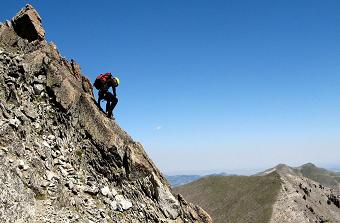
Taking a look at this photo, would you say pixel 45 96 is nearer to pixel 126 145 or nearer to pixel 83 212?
pixel 126 145

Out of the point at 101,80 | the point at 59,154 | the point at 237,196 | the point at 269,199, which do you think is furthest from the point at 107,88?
the point at 237,196

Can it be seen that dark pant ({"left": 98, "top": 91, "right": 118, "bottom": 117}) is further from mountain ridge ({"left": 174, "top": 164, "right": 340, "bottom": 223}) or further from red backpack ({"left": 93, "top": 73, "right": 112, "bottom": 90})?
mountain ridge ({"left": 174, "top": 164, "right": 340, "bottom": 223})

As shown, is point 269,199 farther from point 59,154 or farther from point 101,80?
point 59,154

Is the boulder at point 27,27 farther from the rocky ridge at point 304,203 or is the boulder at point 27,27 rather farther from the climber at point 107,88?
the rocky ridge at point 304,203

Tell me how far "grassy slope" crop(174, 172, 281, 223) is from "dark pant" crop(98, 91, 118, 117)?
8390 centimetres

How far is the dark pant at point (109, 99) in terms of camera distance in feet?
101

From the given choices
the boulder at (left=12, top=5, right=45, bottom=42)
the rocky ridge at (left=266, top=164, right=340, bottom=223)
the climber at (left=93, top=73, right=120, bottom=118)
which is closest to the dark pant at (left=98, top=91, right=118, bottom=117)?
the climber at (left=93, top=73, right=120, bottom=118)

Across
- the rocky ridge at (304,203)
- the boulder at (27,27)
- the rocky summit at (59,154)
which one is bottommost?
the rocky ridge at (304,203)

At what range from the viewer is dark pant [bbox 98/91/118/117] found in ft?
101

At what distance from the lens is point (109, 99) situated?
3116 centimetres

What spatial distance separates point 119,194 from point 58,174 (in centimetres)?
453

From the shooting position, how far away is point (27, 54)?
29406 millimetres

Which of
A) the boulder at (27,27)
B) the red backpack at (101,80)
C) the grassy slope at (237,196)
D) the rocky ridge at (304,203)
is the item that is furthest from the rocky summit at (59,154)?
the grassy slope at (237,196)

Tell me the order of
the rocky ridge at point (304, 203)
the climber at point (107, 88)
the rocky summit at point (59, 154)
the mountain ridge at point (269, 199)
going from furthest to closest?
the mountain ridge at point (269, 199), the rocky ridge at point (304, 203), the climber at point (107, 88), the rocky summit at point (59, 154)
